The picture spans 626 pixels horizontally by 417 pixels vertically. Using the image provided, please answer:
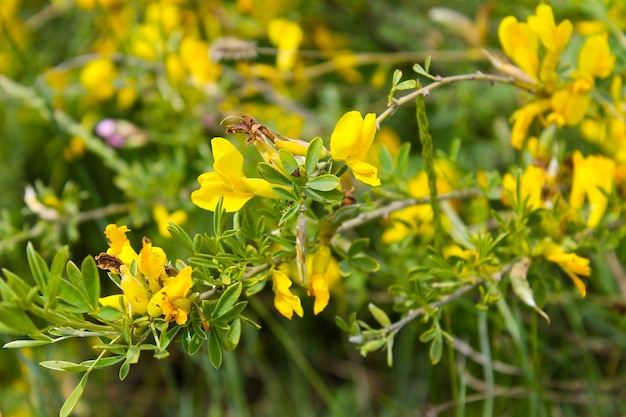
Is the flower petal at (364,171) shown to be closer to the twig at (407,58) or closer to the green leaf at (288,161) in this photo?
the green leaf at (288,161)

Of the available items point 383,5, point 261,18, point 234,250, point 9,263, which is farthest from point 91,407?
point 383,5

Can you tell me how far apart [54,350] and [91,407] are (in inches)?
6.7

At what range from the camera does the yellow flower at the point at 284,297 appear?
2.21ft

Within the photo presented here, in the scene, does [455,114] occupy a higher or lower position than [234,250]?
lower

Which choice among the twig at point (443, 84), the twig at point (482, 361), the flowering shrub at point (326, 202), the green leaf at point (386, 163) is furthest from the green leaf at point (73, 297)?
the twig at point (482, 361)

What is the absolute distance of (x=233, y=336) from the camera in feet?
2.13

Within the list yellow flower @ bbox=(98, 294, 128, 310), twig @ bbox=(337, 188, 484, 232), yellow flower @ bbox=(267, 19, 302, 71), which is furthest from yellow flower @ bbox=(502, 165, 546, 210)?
yellow flower @ bbox=(267, 19, 302, 71)

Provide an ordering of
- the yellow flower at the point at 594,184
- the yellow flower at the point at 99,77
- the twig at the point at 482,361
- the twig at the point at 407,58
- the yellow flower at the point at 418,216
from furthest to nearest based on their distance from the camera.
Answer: the yellow flower at the point at 99,77 → the twig at the point at 407,58 → the twig at the point at 482,361 → the yellow flower at the point at 418,216 → the yellow flower at the point at 594,184

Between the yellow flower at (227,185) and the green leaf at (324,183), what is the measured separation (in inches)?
2.4

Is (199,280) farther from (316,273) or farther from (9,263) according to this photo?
(9,263)

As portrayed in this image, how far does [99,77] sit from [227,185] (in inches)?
41.5

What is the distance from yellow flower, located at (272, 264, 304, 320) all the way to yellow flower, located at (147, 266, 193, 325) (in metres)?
0.10

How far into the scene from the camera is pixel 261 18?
5.24 ft

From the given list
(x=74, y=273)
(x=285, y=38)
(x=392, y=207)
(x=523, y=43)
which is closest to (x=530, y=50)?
(x=523, y=43)
